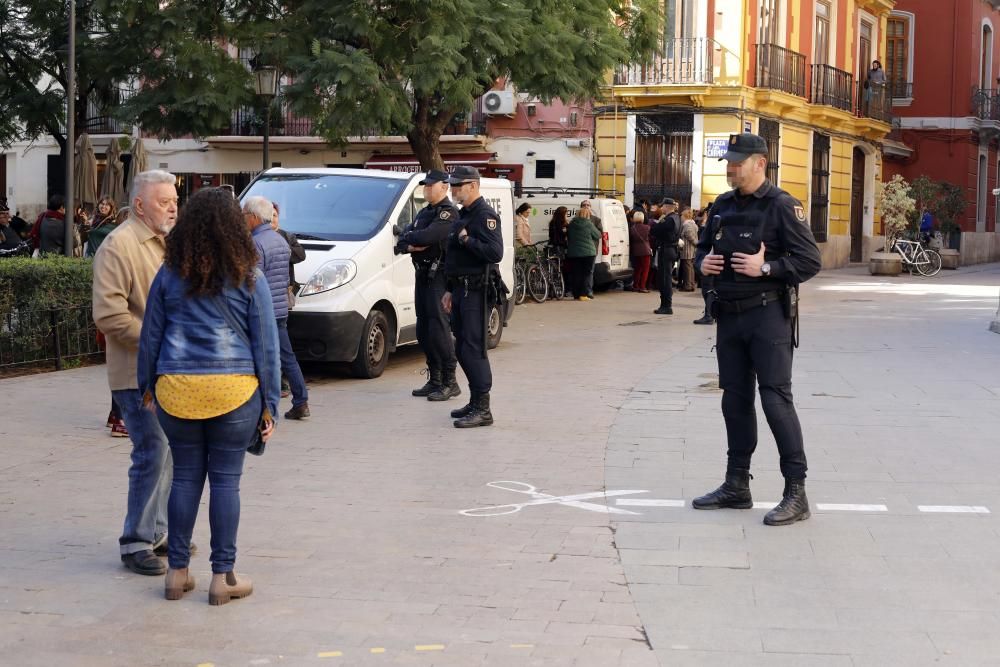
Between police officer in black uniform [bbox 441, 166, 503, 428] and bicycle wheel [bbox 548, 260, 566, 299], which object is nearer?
police officer in black uniform [bbox 441, 166, 503, 428]

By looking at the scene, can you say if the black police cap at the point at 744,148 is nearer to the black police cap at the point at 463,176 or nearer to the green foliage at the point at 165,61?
the black police cap at the point at 463,176

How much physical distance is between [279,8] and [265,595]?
16008 mm

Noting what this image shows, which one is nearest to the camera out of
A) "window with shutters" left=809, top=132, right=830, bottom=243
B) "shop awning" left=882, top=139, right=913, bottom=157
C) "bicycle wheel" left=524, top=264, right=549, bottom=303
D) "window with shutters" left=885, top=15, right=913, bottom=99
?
"bicycle wheel" left=524, top=264, right=549, bottom=303

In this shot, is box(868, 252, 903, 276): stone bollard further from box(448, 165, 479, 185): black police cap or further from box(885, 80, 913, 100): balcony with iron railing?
box(448, 165, 479, 185): black police cap

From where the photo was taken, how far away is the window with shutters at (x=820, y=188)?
36.2 m

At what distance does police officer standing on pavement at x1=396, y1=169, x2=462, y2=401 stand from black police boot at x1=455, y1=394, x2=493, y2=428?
4.06 feet

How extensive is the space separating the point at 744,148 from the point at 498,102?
2544 centimetres

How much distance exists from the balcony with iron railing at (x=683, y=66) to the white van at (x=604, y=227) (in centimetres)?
642

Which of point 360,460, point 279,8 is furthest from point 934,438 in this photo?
point 279,8

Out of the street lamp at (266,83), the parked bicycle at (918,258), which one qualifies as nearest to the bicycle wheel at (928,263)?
the parked bicycle at (918,258)

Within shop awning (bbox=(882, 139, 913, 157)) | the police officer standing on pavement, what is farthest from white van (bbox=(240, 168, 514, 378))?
shop awning (bbox=(882, 139, 913, 157))

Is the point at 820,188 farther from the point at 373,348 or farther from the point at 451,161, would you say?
the point at 373,348

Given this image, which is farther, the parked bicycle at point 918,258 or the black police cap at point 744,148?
the parked bicycle at point 918,258

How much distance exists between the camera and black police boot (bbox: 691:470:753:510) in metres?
7.12
